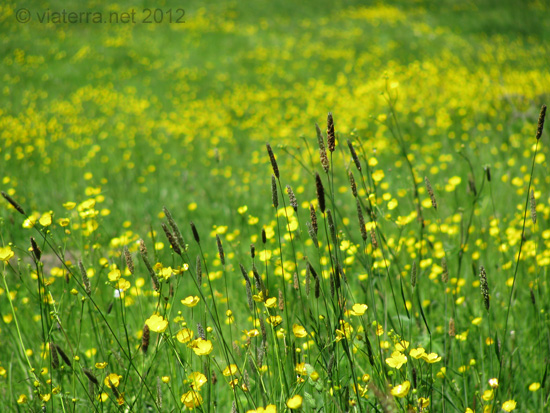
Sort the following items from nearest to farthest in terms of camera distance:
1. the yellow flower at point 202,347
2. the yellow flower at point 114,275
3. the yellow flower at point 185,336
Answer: the yellow flower at point 202,347, the yellow flower at point 185,336, the yellow flower at point 114,275

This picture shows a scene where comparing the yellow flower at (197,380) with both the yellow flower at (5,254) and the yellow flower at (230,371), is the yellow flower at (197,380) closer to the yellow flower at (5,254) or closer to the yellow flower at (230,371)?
the yellow flower at (230,371)

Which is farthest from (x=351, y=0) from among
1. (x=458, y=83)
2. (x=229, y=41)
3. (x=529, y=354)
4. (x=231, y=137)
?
(x=529, y=354)

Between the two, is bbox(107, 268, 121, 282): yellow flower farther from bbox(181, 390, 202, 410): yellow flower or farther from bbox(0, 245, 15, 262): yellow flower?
bbox(181, 390, 202, 410): yellow flower

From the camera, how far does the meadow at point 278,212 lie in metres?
1.38

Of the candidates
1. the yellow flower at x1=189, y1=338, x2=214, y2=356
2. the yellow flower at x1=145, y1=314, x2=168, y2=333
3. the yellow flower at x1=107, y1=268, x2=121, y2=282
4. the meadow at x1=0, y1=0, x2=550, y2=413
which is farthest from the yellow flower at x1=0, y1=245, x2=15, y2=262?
the yellow flower at x1=189, y1=338, x2=214, y2=356

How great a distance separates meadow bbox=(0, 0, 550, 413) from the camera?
4.53ft

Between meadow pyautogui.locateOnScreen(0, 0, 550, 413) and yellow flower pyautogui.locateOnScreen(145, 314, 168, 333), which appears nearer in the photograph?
yellow flower pyautogui.locateOnScreen(145, 314, 168, 333)

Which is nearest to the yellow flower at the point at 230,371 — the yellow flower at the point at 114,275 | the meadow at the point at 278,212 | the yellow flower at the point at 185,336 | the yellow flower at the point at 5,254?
the meadow at the point at 278,212

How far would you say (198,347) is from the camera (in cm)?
120

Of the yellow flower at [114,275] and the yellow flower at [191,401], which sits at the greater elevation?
the yellow flower at [114,275]

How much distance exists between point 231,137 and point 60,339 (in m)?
4.17

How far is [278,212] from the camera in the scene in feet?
6.51

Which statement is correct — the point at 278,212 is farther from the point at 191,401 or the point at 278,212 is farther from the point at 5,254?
the point at 5,254

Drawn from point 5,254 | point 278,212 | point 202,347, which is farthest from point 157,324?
point 278,212
